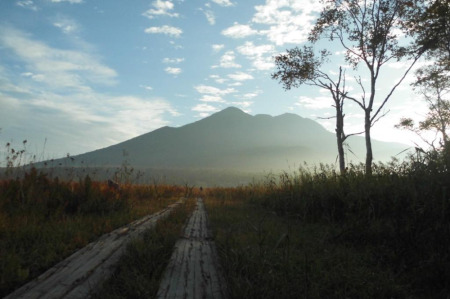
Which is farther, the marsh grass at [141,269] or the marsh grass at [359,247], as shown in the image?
the marsh grass at [359,247]

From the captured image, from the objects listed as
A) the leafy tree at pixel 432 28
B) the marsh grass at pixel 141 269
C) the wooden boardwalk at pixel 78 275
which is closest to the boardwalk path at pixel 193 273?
the marsh grass at pixel 141 269

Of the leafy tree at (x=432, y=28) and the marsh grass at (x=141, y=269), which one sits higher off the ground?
the leafy tree at (x=432, y=28)

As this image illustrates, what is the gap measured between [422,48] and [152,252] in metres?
22.4

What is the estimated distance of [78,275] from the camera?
8.22 ft

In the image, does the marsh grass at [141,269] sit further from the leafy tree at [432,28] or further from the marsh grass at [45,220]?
the leafy tree at [432,28]

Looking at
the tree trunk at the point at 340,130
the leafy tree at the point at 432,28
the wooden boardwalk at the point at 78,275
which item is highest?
the leafy tree at the point at 432,28

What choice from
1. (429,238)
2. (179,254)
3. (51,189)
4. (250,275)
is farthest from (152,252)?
(51,189)

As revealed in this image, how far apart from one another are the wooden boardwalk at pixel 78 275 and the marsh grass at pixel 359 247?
1.15m

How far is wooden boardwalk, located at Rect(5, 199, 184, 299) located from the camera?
2166mm

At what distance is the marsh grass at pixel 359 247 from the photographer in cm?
254

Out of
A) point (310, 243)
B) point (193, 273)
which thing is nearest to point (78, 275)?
point (193, 273)

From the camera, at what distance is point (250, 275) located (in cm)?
258

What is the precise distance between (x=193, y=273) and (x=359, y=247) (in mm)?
2512

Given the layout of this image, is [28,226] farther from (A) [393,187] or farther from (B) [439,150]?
(B) [439,150]
